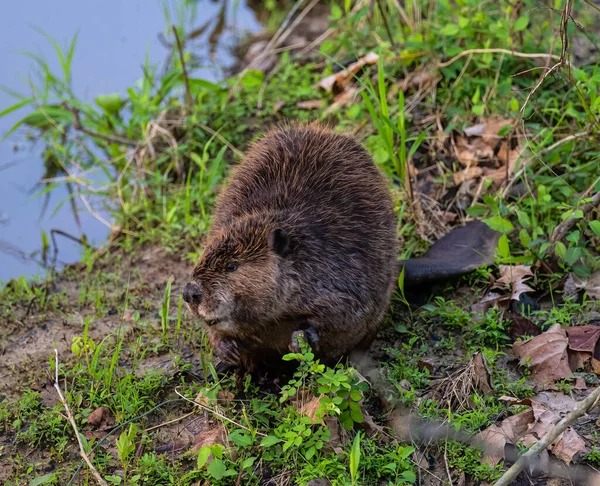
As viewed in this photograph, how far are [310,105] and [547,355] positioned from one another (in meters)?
2.74

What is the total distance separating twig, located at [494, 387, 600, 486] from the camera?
8.30 feet

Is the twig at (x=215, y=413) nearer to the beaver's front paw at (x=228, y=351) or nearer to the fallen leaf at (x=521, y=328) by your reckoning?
the beaver's front paw at (x=228, y=351)

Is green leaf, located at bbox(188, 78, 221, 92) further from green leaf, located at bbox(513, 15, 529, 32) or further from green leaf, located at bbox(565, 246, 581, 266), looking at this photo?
green leaf, located at bbox(565, 246, 581, 266)

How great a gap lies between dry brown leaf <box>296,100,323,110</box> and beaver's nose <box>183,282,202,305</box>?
265 centimetres

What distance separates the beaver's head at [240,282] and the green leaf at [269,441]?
0.48 metres

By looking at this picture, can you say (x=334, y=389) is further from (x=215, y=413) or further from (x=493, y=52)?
(x=493, y=52)

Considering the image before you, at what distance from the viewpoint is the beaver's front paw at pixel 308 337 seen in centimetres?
320

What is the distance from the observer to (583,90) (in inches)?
173

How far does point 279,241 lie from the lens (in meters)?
3.22

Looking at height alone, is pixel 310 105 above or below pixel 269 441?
above

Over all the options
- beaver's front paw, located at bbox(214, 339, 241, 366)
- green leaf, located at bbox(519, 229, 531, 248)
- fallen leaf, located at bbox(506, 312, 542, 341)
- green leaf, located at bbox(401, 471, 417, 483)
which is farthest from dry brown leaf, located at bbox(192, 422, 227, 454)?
green leaf, located at bbox(519, 229, 531, 248)

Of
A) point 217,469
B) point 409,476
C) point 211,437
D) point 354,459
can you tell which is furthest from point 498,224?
point 217,469

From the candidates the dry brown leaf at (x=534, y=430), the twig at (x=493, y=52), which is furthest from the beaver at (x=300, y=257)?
the twig at (x=493, y=52)

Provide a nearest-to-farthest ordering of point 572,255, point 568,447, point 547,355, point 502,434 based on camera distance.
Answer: point 568,447 → point 502,434 → point 547,355 → point 572,255
